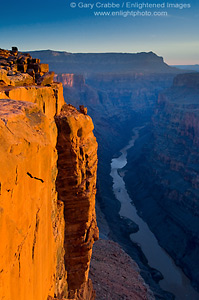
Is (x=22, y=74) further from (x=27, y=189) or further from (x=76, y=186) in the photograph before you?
(x=27, y=189)

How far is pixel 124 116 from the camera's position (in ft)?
396

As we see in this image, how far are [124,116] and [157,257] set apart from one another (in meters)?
88.1

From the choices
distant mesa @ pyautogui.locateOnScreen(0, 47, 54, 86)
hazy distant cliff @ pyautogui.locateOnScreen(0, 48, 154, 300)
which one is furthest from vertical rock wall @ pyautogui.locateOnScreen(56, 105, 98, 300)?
distant mesa @ pyautogui.locateOnScreen(0, 47, 54, 86)

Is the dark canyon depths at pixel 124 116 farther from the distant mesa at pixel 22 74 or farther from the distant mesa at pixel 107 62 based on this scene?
the distant mesa at pixel 22 74

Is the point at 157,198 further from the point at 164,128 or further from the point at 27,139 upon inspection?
the point at 27,139

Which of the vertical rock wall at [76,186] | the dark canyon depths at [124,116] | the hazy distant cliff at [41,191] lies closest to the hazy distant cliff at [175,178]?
the dark canyon depths at [124,116]

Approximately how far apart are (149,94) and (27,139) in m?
136

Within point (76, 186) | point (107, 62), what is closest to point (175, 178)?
point (76, 186)

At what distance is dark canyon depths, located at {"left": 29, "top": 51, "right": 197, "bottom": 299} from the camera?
4194 cm

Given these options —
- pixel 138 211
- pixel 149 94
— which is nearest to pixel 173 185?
pixel 138 211

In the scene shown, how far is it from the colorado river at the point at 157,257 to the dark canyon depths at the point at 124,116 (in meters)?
0.94

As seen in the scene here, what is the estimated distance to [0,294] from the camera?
371cm

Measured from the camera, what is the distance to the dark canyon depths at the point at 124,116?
41.9m

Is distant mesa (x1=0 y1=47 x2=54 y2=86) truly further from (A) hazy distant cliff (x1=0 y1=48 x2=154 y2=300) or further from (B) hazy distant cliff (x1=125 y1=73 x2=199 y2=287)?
(B) hazy distant cliff (x1=125 y1=73 x2=199 y2=287)
